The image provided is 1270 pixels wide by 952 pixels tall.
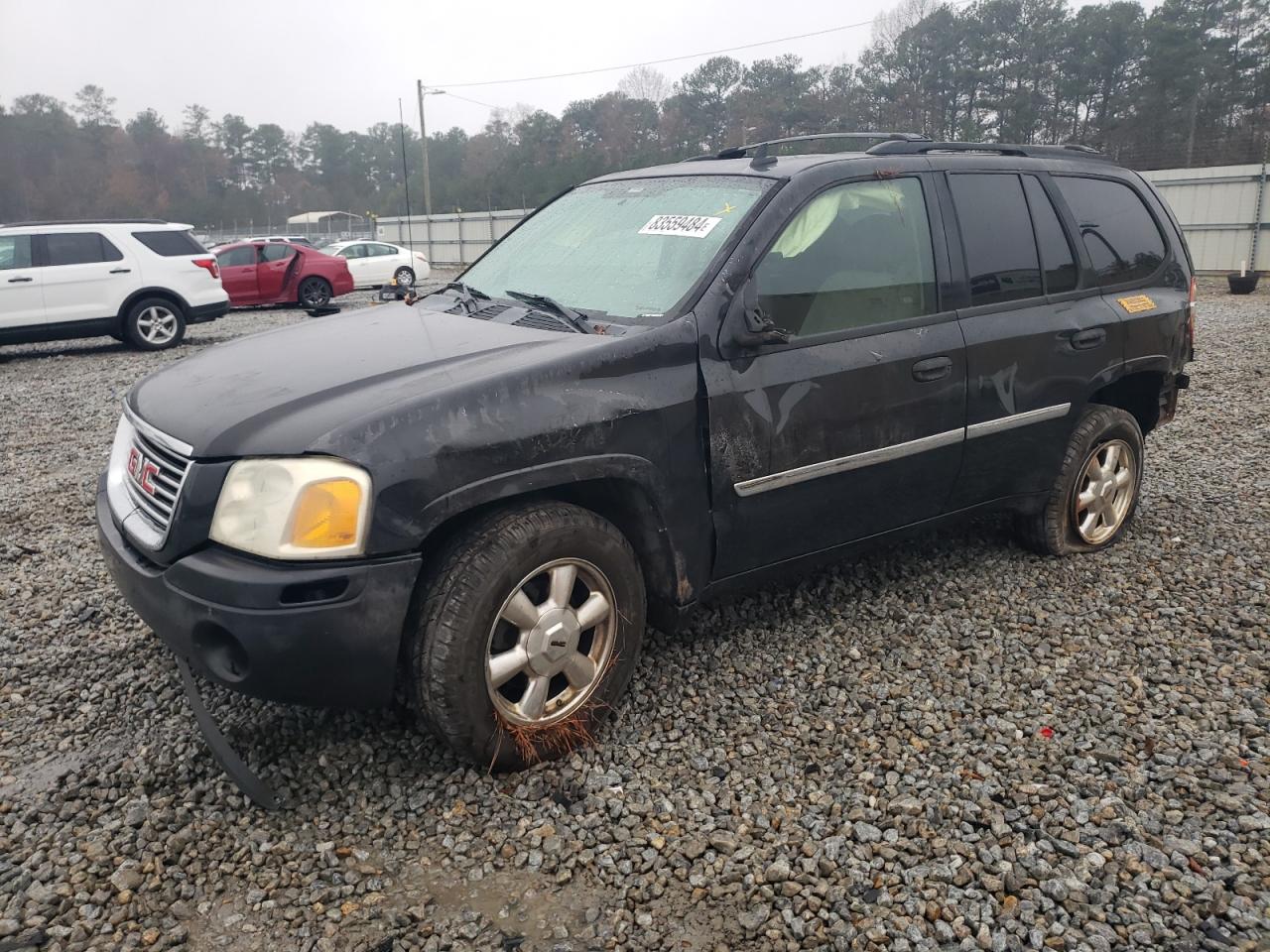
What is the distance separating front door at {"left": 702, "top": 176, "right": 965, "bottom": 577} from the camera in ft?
10.4

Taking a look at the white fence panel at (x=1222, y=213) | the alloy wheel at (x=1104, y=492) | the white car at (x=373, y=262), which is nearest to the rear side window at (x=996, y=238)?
the alloy wheel at (x=1104, y=492)

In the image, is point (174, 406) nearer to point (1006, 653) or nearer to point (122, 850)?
point (122, 850)

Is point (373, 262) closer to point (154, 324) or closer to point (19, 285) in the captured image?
point (154, 324)

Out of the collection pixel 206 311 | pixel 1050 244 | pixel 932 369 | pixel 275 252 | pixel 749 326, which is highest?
pixel 275 252

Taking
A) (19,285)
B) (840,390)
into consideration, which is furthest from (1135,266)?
(19,285)

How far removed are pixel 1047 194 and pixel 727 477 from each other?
2.19m

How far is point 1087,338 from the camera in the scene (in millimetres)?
4141

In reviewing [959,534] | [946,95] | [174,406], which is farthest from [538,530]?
[946,95]

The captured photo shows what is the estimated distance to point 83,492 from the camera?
592cm

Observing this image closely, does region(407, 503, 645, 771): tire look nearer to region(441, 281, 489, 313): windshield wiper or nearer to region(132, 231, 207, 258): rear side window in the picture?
region(441, 281, 489, 313): windshield wiper

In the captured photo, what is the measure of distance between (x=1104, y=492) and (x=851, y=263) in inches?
77.2

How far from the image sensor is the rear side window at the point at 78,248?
11953 millimetres

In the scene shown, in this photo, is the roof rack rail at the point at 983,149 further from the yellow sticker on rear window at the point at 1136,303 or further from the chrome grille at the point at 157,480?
the chrome grille at the point at 157,480

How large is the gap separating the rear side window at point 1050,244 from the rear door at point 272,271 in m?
16.3
